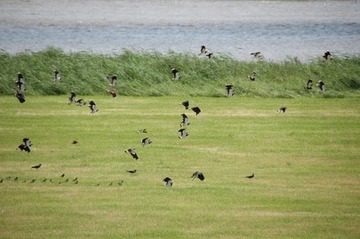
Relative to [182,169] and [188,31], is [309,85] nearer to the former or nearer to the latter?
[182,169]

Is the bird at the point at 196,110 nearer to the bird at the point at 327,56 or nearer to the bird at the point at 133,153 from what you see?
the bird at the point at 133,153

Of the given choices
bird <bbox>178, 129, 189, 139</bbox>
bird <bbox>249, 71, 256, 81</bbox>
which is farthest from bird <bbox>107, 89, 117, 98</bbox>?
bird <bbox>178, 129, 189, 139</bbox>

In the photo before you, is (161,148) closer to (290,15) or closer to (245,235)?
(245,235)

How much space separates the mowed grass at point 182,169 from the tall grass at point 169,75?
121cm

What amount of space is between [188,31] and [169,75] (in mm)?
36724

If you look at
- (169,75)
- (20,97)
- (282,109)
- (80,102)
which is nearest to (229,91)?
(169,75)

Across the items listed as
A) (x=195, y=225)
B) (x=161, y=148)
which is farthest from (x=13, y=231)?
(x=161, y=148)

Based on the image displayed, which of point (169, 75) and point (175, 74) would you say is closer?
point (175, 74)

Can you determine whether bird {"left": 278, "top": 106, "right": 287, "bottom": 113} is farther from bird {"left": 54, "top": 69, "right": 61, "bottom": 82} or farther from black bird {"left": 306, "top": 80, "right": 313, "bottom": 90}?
bird {"left": 54, "top": 69, "right": 61, "bottom": 82}

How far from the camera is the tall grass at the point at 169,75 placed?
1257 inches

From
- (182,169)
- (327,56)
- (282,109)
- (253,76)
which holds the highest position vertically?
(327,56)

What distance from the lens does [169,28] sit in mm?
72812

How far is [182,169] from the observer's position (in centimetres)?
2056

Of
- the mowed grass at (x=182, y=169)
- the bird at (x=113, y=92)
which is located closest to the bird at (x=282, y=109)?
the mowed grass at (x=182, y=169)
